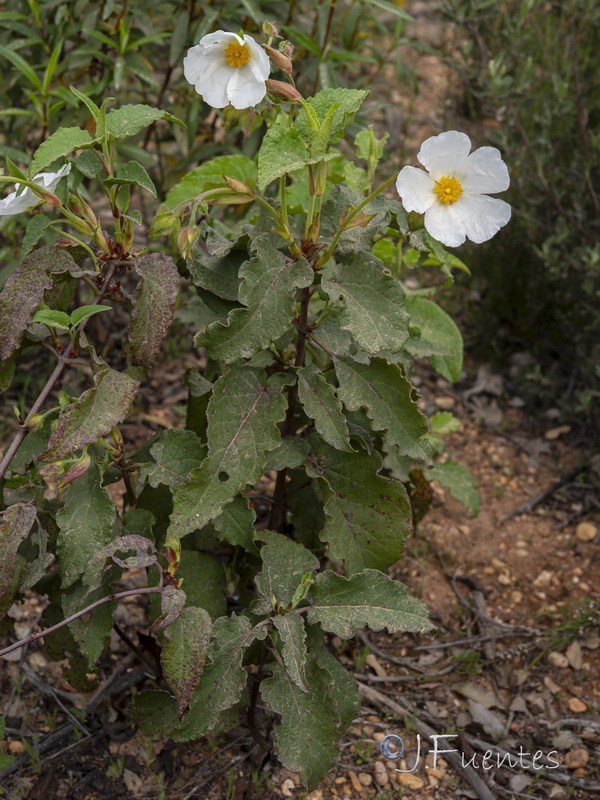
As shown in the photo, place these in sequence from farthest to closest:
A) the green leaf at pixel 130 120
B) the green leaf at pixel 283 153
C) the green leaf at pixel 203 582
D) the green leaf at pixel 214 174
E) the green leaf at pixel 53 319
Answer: the green leaf at pixel 214 174, the green leaf at pixel 203 582, the green leaf at pixel 130 120, the green leaf at pixel 53 319, the green leaf at pixel 283 153

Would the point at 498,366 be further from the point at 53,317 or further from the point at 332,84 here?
the point at 53,317

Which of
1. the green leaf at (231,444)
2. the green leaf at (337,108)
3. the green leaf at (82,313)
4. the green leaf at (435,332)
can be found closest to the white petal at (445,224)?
the green leaf at (337,108)

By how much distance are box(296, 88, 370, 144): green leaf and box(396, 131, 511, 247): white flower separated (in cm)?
16

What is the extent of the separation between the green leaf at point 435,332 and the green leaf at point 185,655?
1.00 meters

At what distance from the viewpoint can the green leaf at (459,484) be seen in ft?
8.30

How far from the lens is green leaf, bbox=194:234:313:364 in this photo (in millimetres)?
1668

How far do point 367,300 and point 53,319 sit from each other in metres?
0.64

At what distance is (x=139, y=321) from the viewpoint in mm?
1740

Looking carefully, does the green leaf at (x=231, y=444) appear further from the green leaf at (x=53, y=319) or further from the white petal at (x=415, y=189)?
the white petal at (x=415, y=189)

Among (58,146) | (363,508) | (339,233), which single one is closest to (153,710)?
(363,508)

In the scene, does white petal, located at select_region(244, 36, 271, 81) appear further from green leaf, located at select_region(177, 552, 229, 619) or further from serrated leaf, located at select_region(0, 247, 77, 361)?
green leaf, located at select_region(177, 552, 229, 619)

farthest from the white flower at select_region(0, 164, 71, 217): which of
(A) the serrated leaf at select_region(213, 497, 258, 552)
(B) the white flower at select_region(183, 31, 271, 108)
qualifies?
(A) the serrated leaf at select_region(213, 497, 258, 552)

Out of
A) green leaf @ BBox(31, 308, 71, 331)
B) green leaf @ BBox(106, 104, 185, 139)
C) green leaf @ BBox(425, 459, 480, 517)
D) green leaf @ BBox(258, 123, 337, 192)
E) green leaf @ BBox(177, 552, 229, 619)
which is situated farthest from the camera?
green leaf @ BBox(425, 459, 480, 517)

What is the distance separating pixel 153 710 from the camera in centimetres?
195
